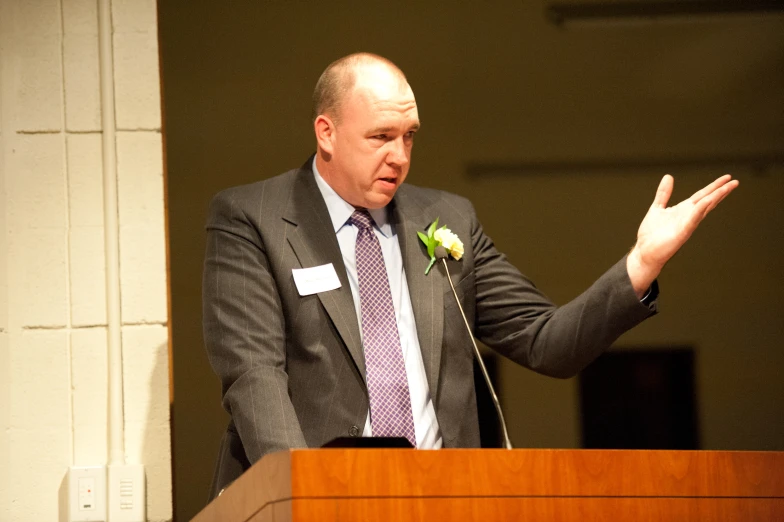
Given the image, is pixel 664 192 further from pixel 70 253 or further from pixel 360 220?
pixel 70 253

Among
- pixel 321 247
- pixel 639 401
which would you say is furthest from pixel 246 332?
pixel 639 401

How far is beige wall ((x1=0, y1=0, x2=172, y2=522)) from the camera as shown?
291cm

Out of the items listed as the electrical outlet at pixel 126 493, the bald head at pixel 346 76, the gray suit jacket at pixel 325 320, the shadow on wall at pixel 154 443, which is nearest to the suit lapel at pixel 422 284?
the gray suit jacket at pixel 325 320

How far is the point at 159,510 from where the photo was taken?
290cm

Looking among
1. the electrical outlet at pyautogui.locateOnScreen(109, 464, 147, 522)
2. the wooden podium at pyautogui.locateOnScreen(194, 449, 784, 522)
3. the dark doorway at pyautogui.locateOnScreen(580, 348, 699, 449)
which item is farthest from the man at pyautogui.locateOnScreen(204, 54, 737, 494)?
the dark doorway at pyautogui.locateOnScreen(580, 348, 699, 449)

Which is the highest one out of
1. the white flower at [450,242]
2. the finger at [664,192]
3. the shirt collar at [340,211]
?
the shirt collar at [340,211]

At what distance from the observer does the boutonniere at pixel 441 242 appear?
2.64 meters

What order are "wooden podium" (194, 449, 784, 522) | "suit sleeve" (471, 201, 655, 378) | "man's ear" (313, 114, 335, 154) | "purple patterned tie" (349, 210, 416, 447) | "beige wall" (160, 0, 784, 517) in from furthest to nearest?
"beige wall" (160, 0, 784, 517)
"man's ear" (313, 114, 335, 154)
"purple patterned tie" (349, 210, 416, 447)
"suit sleeve" (471, 201, 655, 378)
"wooden podium" (194, 449, 784, 522)

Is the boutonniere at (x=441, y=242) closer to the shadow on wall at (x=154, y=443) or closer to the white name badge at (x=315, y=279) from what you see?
the white name badge at (x=315, y=279)

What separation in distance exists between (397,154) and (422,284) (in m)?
0.34

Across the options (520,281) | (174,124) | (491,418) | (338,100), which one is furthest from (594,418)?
(174,124)

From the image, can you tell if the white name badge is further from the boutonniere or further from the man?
the boutonniere

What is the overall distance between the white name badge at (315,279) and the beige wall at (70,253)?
623 millimetres

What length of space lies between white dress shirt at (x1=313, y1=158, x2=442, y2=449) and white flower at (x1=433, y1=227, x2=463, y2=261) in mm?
131
